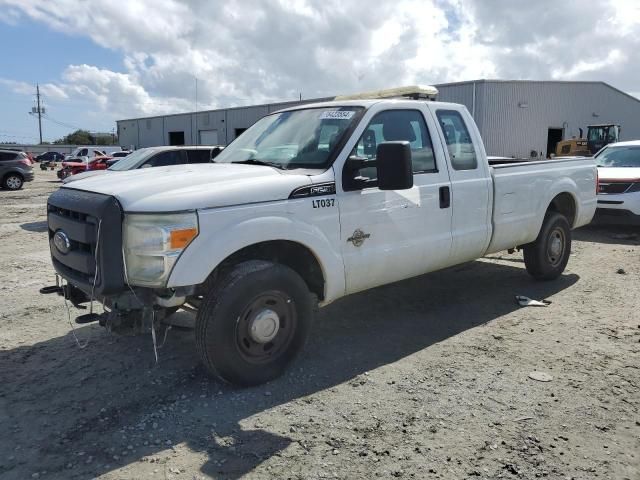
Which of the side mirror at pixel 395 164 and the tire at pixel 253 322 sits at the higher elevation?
the side mirror at pixel 395 164

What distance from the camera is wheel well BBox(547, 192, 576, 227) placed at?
262 inches

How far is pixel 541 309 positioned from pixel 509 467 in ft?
10.1

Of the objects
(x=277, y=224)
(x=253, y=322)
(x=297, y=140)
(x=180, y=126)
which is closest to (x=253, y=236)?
(x=277, y=224)

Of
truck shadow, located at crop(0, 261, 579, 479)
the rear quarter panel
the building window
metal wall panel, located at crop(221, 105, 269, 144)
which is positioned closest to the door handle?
the rear quarter panel

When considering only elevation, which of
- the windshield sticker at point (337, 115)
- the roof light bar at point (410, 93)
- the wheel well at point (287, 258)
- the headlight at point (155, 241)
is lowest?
the wheel well at point (287, 258)

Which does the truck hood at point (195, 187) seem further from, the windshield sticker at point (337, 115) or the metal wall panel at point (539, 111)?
the metal wall panel at point (539, 111)

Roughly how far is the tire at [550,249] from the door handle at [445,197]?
202cm

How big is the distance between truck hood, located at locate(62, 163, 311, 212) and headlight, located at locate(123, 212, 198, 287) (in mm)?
68

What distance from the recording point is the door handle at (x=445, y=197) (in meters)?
4.84

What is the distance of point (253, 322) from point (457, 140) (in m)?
2.77

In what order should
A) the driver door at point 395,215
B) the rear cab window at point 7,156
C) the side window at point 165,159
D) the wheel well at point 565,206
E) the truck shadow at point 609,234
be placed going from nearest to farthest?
the driver door at point 395,215, the wheel well at point 565,206, the truck shadow at point 609,234, the side window at point 165,159, the rear cab window at point 7,156

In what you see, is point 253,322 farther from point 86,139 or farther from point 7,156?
point 86,139

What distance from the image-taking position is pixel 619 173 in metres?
10.4

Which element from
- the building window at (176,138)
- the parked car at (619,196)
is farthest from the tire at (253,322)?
the building window at (176,138)
